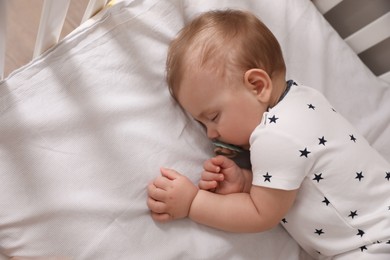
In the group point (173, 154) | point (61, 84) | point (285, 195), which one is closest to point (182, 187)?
point (173, 154)

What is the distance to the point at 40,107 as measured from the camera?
32.6 inches

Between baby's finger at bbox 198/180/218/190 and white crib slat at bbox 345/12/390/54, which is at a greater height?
baby's finger at bbox 198/180/218/190

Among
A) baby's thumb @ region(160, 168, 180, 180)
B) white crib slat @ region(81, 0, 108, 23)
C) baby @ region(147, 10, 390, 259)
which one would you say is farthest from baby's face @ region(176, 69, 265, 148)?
white crib slat @ region(81, 0, 108, 23)

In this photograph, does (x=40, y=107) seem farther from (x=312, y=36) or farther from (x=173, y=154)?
(x=312, y=36)

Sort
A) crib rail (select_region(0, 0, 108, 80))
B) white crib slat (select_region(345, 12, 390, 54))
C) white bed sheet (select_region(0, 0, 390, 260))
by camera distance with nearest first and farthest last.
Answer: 1. crib rail (select_region(0, 0, 108, 80))
2. white bed sheet (select_region(0, 0, 390, 260))
3. white crib slat (select_region(345, 12, 390, 54))

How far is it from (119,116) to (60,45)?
0.17 m

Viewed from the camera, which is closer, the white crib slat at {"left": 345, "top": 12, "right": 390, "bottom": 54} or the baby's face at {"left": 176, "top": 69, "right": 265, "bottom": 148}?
the baby's face at {"left": 176, "top": 69, "right": 265, "bottom": 148}

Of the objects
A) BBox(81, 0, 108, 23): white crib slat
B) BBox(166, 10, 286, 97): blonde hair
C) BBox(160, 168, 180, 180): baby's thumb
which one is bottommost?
BBox(160, 168, 180, 180): baby's thumb

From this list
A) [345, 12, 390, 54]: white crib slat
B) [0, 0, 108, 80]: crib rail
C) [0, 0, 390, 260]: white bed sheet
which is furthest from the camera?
[345, 12, 390, 54]: white crib slat

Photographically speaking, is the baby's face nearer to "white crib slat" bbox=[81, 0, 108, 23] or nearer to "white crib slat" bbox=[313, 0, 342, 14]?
"white crib slat" bbox=[81, 0, 108, 23]

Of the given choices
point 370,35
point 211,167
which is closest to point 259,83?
point 211,167

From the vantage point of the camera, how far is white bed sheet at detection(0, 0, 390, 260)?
81 centimetres

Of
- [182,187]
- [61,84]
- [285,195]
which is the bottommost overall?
[285,195]

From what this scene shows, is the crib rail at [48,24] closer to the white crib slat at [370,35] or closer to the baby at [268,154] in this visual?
the baby at [268,154]
